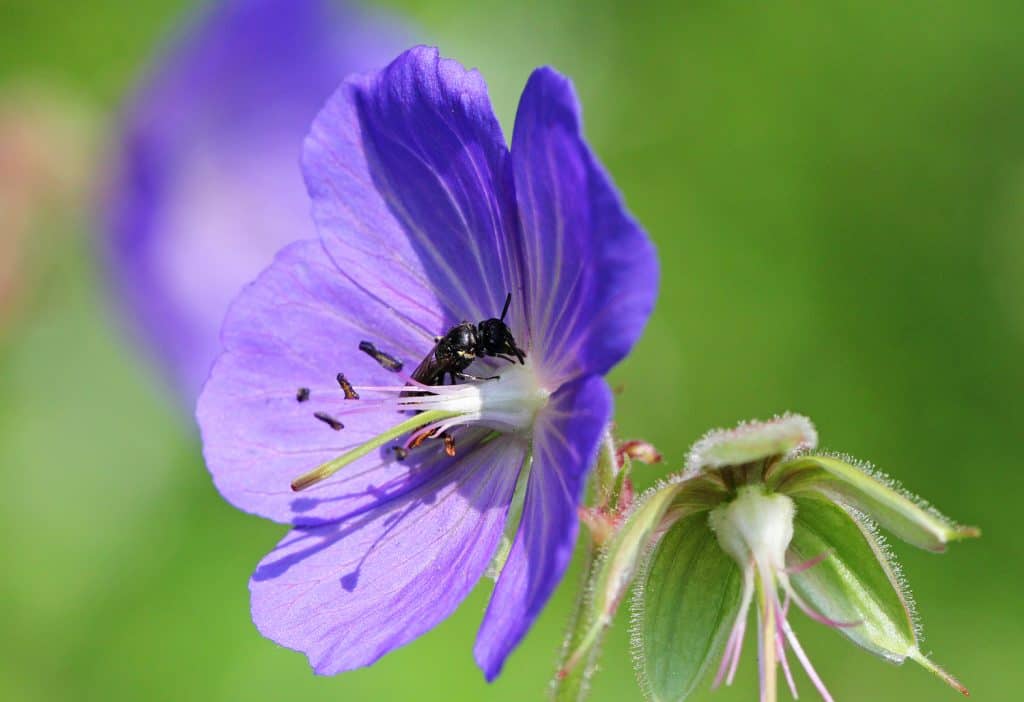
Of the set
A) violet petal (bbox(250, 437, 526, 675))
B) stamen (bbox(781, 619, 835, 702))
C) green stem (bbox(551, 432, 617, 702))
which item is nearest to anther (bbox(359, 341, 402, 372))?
violet petal (bbox(250, 437, 526, 675))

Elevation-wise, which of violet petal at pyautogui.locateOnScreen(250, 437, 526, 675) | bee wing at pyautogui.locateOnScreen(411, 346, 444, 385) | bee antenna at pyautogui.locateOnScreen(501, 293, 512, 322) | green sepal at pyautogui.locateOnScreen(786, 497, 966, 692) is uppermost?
bee antenna at pyautogui.locateOnScreen(501, 293, 512, 322)

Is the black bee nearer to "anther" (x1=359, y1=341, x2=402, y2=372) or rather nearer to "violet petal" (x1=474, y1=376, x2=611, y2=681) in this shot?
"anther" (x1=359, y1=341, x2=402, y2=372)

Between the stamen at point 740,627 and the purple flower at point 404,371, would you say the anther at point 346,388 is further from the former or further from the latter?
the stamen at point 740,627

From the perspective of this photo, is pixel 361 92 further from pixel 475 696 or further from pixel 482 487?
pixel 475 696

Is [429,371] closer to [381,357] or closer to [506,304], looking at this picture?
[381,357]

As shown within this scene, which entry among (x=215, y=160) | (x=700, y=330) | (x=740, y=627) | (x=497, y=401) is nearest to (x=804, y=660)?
(x=740, y=627)

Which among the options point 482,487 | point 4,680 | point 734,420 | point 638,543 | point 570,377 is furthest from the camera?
point 734,420

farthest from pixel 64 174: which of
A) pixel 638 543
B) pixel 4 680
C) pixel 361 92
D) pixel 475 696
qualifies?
pixel 638 543
